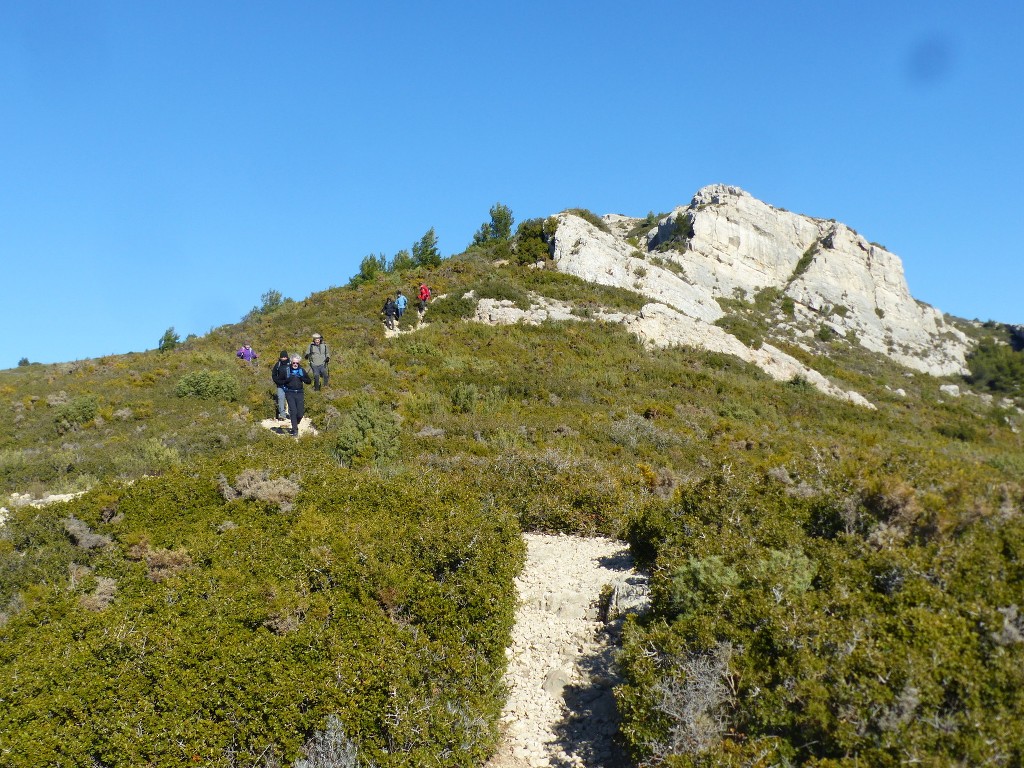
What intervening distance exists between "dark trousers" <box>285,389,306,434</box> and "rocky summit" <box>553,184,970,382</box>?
75.3 feet

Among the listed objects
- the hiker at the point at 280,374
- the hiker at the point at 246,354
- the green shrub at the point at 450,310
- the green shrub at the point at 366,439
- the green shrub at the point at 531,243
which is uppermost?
the green shrub at the point at 531,243

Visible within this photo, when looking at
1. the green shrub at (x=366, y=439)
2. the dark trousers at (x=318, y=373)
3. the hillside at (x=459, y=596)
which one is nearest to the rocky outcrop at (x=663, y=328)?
the dark trousers at (x=318, y=373)

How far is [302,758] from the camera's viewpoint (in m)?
4.34

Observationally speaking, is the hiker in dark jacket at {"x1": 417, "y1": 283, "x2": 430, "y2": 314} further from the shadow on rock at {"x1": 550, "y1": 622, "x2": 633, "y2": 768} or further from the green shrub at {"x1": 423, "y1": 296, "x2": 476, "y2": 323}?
the shadow on rock at {"x1": 550, "y1": 622, "x2": 633, "y2": 768}

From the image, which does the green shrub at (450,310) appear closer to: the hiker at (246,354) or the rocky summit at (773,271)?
the hiker at (246,354)

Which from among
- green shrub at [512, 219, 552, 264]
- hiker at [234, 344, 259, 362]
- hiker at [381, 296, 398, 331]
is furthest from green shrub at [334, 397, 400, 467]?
green shrub at [512, 219, 552, 264]

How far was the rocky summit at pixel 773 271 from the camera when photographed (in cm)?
3869

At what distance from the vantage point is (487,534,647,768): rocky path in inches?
210

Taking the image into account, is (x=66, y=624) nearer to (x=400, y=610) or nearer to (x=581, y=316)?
(x=400, y=610)

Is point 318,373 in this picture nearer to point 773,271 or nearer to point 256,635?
point 256,635

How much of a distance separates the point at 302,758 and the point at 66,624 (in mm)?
2846

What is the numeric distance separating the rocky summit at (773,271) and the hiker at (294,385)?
75.3 ft

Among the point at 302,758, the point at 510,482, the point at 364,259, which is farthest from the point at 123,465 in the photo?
the point at 364,259

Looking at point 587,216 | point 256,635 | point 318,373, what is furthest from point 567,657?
point 587,216
